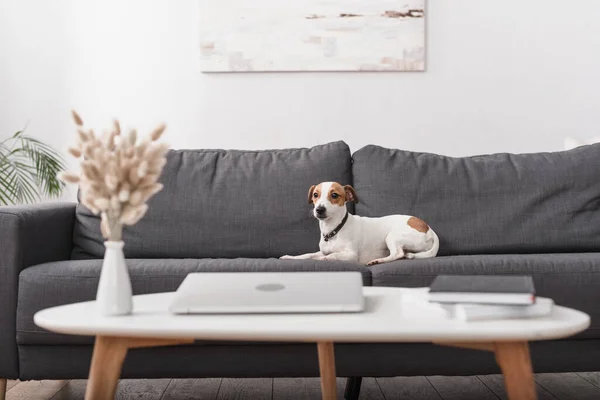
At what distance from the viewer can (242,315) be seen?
1.38 metres

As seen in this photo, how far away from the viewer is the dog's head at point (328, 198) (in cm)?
253

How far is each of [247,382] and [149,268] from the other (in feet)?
2.22

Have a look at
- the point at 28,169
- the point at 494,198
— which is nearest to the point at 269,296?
A: the point at 494,198

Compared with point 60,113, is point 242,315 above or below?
below

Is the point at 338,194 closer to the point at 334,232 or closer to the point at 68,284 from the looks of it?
the point at 334,232

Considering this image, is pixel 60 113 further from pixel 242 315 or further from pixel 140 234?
pixel 242 315

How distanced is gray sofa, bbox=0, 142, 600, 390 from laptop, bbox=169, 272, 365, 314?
0.71 m

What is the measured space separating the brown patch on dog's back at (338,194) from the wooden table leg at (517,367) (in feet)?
4.16

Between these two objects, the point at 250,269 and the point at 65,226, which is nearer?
the point at 250,269

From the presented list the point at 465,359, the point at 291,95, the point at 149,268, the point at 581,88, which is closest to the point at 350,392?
the point at 465,359

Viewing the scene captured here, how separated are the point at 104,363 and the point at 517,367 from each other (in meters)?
0.79

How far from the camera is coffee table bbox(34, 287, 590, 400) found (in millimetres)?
1255

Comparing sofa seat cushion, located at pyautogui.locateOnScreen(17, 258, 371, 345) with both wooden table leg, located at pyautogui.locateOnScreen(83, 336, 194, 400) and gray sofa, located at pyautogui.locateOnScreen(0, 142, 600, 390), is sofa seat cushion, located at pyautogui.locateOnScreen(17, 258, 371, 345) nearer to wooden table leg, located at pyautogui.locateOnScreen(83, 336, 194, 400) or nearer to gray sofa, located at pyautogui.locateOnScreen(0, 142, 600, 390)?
gray sofa, located at pyautogui.locateOnScreen(0, 142, 600, 390)

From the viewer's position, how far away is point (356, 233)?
2629mm
